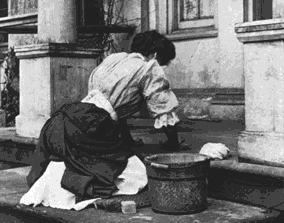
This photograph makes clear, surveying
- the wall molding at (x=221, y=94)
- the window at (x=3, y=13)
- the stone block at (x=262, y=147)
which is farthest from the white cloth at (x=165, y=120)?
the window at (x=3, y=13)

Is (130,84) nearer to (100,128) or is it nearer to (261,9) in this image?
(100,128)

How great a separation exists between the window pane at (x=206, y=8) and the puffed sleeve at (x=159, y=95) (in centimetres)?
390

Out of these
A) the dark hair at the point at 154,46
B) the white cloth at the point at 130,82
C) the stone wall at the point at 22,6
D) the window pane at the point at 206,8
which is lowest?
the white cloth at the point at 130,82

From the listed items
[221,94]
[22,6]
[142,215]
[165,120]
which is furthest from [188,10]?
[142,215]

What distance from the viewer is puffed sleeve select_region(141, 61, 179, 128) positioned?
520 centimetres

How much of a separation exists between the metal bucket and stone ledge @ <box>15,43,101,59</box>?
290 cm

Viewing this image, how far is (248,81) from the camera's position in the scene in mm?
4727

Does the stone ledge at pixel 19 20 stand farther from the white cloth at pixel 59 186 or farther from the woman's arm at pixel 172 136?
the white cloth at pixel 59 186

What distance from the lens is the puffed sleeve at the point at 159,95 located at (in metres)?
5.20

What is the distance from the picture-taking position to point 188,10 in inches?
367

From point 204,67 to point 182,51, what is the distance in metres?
0.48

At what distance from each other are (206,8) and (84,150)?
4.82 m

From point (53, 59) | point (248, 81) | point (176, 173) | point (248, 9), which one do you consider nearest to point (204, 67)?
point (248, 9)

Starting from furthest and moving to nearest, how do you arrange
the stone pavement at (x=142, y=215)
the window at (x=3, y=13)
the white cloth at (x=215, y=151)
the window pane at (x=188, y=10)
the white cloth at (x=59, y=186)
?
the window at (x=3, y=13) < the window pane at (x=188, y=10) < the white cloth at (x=215, y=151) < the white cloth at (x=59, y=186) < the stone pavement at (x=142, y=215)
